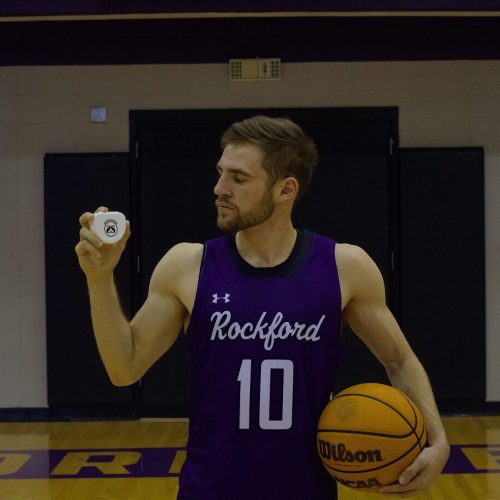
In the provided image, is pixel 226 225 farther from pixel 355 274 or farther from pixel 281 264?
pixel 355 274

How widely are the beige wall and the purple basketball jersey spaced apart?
5188 millimetres

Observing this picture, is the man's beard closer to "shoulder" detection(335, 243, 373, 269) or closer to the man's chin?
the man's chin

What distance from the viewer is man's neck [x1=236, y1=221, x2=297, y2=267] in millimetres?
2059

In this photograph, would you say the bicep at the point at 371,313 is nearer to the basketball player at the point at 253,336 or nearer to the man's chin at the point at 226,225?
the basketball player at the point at 253,336

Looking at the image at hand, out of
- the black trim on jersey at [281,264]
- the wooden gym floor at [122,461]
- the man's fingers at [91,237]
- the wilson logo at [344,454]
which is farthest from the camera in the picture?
the wooden gym floor at [122,461]

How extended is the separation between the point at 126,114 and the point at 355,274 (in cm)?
529

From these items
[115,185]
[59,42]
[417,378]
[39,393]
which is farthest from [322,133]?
[417,378]

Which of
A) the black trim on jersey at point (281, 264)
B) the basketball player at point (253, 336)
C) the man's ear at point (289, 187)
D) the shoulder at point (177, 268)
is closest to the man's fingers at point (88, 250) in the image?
the basketball player at point (253, 336)

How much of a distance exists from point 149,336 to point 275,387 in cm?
33

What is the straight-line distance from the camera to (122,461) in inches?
221

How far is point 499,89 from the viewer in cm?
698

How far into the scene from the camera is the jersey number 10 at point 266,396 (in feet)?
6.40

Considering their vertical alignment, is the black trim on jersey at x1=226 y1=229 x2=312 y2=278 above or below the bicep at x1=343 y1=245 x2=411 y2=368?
above

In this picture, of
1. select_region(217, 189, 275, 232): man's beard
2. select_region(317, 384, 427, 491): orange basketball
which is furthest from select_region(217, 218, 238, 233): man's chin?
select_region(317, 384, 427, 491): orange basketball
